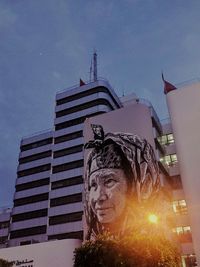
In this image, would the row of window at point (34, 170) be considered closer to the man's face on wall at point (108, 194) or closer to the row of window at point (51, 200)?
the row of window at point (51, 200)

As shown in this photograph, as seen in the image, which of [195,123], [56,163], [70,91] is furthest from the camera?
[70,91]

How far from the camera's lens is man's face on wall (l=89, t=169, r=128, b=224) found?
144 ft

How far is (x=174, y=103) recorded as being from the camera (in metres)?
48.1

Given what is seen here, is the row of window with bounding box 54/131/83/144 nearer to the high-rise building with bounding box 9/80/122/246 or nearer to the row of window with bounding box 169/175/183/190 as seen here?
the high-rise building with bounding box 9/80/122/246

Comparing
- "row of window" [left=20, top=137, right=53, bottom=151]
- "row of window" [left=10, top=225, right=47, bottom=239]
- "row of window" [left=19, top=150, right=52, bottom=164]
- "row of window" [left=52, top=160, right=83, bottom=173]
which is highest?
"row of window" [left=20, top=137, right=53, bottom=151]

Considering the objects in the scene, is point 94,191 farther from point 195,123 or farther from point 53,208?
point 53,208

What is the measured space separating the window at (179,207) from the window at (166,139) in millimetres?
11656

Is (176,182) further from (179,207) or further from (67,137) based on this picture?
(67,137)

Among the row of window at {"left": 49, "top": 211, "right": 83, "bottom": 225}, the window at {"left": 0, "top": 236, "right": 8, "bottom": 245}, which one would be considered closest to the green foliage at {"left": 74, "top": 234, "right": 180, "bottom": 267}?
the row of window at {"left": 49, "top": 211, "right": 83, "bottom": 225}

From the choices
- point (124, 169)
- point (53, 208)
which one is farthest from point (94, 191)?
point (53, 208)

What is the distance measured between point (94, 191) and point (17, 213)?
4096 centimetres

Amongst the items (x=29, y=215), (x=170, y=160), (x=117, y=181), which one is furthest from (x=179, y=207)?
(x=29, y=215)

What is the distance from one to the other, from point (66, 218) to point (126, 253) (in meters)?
51.5

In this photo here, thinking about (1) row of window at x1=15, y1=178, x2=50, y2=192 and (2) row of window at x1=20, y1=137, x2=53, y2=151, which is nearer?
(1) row of window at x1=15, y1=178, x2=50, y2=192
